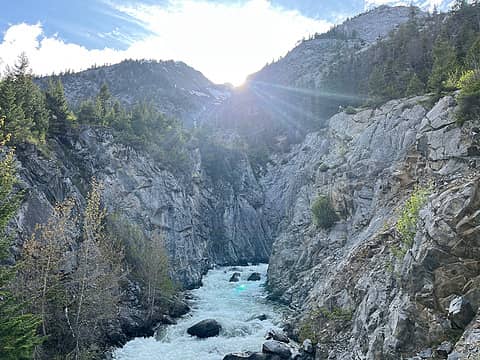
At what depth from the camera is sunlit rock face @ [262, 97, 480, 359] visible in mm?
15156

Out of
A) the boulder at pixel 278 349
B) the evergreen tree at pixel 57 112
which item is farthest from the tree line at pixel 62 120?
the boulder at pixel 278 349

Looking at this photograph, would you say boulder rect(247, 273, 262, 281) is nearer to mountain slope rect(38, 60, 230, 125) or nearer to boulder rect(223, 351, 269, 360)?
boulder rect(223, 351, 269, 360)

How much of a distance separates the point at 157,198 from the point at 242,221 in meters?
28.0

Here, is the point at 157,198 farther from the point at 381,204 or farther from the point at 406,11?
the point at 406,11

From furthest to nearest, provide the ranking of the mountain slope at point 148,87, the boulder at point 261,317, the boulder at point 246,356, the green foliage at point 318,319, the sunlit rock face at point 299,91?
the mountain slope at point 148,87, the sunlit rock face at point 299,91, the boulder at point 261,317, the green foliage at point 318,319, the boulder at point 246,356

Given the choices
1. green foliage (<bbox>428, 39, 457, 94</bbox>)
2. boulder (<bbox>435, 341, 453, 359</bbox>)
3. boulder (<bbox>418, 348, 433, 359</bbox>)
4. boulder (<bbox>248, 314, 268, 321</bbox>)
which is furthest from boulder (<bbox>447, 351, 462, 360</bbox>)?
green foliage (<bbox>428, 39, 457, 94</bbox>)

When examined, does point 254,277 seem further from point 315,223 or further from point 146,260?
point 146,260

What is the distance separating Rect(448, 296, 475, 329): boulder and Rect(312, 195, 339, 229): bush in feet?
87.9

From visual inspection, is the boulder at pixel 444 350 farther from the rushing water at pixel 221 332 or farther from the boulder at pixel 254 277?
the boulder at pixel 254 277

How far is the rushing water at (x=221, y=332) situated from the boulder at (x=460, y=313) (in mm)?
16895

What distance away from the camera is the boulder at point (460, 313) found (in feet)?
43.0

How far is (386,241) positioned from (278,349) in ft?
32.3

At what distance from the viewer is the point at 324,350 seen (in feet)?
79.3

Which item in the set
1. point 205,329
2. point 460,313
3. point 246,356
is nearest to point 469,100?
point 460,313
